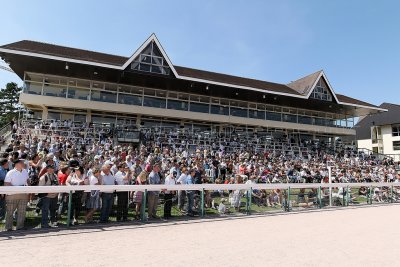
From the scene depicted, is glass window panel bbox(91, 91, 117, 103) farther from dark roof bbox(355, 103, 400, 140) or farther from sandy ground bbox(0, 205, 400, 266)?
dark roof bbox(355, 103, 400, 140)

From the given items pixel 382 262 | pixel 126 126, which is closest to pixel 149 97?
pixel 126 126

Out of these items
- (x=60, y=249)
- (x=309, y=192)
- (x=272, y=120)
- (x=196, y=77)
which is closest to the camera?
(x=60, y=249)

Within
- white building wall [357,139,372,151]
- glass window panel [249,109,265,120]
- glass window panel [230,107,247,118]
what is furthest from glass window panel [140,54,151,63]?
white building wall [357,139,372,151]

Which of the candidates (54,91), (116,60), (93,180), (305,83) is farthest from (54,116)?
(305,83)

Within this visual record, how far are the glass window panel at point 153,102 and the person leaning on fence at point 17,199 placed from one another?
18.0 m

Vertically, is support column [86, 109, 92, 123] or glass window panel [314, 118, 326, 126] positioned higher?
glass window panel [314, 118, 326, 126]

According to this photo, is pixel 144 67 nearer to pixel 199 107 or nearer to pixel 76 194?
pixel 199 107

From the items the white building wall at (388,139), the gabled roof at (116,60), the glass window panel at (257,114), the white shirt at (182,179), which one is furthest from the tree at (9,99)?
the white building wall at (388,139)

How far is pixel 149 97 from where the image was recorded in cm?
2533

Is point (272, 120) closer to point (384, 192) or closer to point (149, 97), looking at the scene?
point (149, 97)

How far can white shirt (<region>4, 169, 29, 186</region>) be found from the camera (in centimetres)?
715

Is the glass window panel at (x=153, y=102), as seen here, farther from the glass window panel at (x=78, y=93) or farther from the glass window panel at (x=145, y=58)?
the glass window panel at (x=78, y=93)

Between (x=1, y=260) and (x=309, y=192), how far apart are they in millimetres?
11003

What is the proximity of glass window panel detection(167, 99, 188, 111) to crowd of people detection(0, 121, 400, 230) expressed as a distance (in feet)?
11.9
